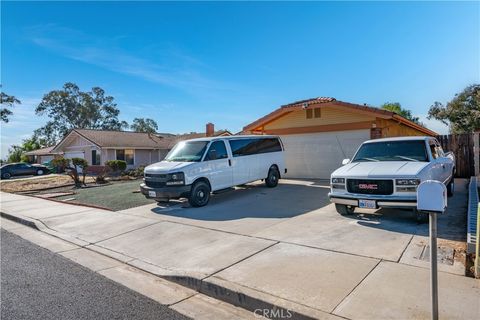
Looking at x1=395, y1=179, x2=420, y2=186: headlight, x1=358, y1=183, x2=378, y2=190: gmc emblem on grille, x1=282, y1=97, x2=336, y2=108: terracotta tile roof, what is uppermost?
x1=282, y1=97, x2=336, y2=108: terracotta tile roof

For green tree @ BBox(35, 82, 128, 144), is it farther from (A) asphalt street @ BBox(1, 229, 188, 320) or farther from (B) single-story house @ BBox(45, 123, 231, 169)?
(A) asphalt street @ BBox(1, 229, 188, 320)

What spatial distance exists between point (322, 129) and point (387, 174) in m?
8.54

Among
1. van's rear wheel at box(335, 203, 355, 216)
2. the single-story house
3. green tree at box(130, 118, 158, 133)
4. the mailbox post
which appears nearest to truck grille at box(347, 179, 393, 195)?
van's rear wheel at box(335, 203, 355, 216)

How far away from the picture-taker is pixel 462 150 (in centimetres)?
1380

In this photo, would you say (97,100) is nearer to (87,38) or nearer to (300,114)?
(87,38)

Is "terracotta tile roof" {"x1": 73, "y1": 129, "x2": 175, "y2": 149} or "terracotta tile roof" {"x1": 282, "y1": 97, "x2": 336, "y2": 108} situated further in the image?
"terracotta tile roof" {"x1": 73, "y1": 129, "x2": 175, "y2": 149}

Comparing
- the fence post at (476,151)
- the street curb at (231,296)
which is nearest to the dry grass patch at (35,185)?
the street curb at (231,296)

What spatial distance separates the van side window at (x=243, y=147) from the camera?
1103 centimetres

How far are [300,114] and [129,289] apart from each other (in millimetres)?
12629

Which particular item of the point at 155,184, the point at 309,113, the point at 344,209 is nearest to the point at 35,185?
the point at 155,184

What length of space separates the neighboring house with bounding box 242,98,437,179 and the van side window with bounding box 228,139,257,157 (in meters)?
3.96

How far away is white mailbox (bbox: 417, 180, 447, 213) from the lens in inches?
111

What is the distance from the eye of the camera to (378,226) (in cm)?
631

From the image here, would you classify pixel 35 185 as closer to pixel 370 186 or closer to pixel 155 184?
pixel 155 184
